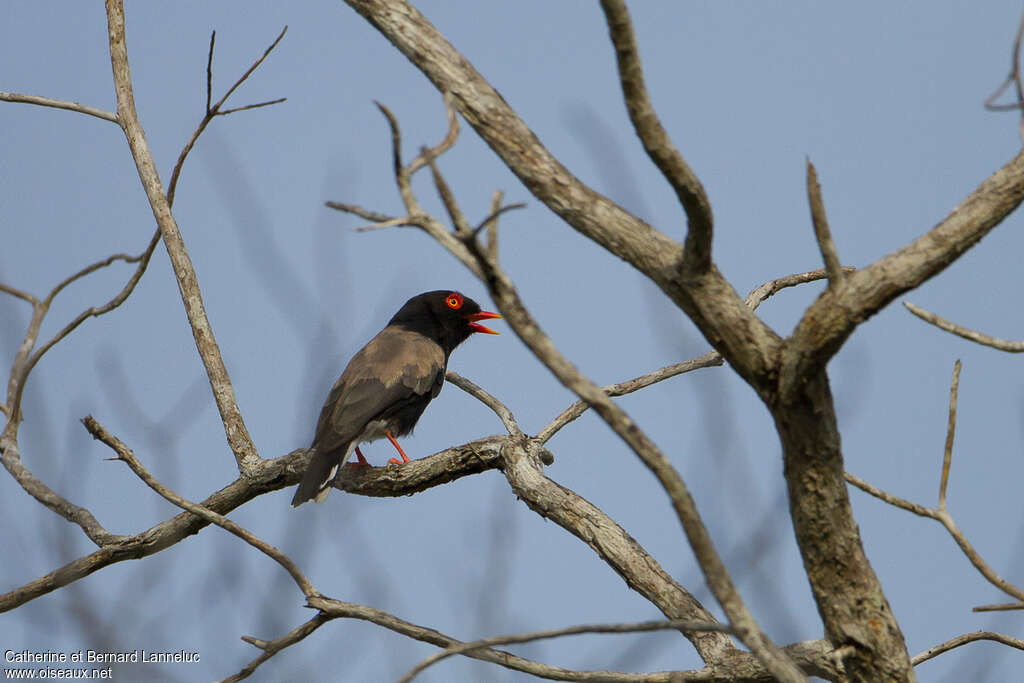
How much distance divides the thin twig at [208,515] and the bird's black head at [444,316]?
431cm

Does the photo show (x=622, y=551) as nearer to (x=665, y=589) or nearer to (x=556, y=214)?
(x=665, y=589)

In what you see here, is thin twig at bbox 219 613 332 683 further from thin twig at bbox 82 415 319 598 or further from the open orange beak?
→ the open orange beak

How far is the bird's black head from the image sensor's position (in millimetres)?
9344

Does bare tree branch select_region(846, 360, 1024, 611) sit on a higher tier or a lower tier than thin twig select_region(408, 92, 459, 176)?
lower

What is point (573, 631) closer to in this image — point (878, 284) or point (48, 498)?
point (878, 284)

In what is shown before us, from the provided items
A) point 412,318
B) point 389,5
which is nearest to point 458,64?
point 389,5

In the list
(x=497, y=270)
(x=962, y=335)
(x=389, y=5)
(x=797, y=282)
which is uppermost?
(x=389, y=5)

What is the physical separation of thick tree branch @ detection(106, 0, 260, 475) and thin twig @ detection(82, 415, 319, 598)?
114 centimetres

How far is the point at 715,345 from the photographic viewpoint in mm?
3525

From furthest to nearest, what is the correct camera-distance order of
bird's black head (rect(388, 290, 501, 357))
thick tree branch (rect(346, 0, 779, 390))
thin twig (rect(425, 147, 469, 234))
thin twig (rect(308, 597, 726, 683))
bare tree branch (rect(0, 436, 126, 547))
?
bird's black head (rect(388, 290, 501, 357)) → bare tree branch (rect(0, 436, 126, 547)) → thin twig (rect(308, 597, 726, 683)) → thick tree branch (rect(346, 0, 779, 390)) → thin twig (rect(425, 147, 469, 234))

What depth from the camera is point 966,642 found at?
4.42m

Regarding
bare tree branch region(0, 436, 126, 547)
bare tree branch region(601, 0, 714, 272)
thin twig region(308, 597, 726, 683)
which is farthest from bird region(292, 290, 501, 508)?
bare tree branch region(601, 0, 714, 272)

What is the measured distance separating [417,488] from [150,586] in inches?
113

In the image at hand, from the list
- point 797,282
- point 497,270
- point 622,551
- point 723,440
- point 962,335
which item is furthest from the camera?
point 797,282
